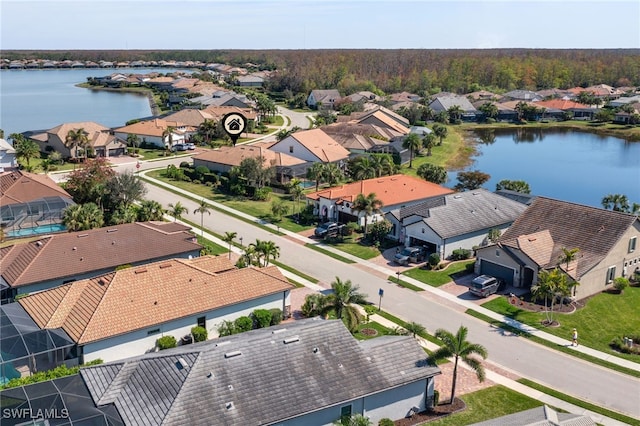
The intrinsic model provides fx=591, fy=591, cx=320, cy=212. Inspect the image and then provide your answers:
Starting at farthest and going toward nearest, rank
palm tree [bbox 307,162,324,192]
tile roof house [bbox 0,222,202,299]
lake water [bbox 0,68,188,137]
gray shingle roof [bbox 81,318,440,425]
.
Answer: lake water [bbox 0,68,188,137], palm tree [bbox 307,162,324,192], tile roof house [bbox 0,222,202,299], gray shingle roof [bbox 81,318,440,425]

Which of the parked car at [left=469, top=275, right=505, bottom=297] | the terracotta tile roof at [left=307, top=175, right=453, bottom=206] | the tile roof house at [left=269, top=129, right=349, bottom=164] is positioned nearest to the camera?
the parked car at [left=469, top=275, right=505, bottom=297]

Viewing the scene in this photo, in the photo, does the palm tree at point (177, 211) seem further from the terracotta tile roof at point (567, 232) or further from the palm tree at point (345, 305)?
the terracotta tile roof at point (567, 232)

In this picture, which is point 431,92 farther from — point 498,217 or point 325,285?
point 325,285

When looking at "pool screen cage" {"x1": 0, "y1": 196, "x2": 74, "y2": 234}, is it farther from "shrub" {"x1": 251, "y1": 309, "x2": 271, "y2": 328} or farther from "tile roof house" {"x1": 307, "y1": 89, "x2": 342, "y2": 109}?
"tile roof house" {"x1": 307, "y1": 89, "x2": 342, "y2": 109}

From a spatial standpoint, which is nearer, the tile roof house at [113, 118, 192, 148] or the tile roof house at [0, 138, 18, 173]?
the tile roof house at [0, 138, 18, 173]

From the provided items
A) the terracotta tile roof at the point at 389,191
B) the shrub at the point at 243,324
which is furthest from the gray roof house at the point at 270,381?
the terracotta tile roof at the point at 389,191

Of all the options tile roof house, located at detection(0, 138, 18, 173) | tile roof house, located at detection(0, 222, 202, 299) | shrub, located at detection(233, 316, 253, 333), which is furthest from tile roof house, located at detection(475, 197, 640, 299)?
tile roof house, located at detection(0, 138, 18, 173)

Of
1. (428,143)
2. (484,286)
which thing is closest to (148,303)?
(484,286)

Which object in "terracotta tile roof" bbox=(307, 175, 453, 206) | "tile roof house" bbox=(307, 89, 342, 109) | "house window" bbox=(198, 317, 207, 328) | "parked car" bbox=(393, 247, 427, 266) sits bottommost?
"parked car" bbox=(393, 247, 427, 266)
